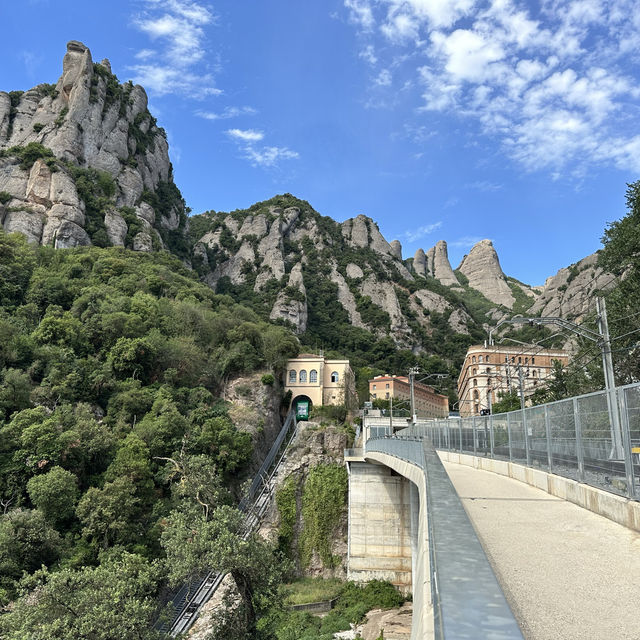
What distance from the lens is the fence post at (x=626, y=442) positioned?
7156 mm

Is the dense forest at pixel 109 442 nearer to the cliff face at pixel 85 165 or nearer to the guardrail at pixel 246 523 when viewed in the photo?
the guardrail at pixel 246 523

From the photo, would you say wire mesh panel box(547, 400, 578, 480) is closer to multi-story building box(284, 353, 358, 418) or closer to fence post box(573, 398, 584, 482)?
fence post box(573, 398, 584, 482)

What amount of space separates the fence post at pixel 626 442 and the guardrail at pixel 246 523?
59.7 ft

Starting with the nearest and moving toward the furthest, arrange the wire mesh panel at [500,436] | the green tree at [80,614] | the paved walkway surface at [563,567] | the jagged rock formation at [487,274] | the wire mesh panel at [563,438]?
the paved walkway surface at [563,567] < the wire mesh panel at [563,438] < the green tree at [80,614] < the wire mesh panel at [500,436] < the jagged rock formation at [487,274]

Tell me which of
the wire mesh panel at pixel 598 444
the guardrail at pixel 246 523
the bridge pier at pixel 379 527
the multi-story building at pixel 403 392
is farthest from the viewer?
the multi-story building at pixel 403 392

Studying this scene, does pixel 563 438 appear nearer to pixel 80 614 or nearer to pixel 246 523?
pixel 80 614

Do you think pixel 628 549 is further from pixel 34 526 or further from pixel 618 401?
pixel 34 526

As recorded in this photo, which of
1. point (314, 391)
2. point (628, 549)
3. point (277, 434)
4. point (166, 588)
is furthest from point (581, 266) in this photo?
point (628, 549)

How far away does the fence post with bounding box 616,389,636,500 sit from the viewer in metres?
7.16

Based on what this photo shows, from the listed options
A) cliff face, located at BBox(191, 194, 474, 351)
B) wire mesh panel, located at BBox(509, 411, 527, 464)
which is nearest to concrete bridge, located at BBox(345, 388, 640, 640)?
→ wire mesh panel, located at BBox(509, 411, 527, 464)

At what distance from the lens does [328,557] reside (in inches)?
1353

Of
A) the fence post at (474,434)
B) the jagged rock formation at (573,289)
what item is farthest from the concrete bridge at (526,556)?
the jagged rock formation at (573,289)

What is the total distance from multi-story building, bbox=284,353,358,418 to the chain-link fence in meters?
38.4

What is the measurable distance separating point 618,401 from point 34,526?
25.2 metres
